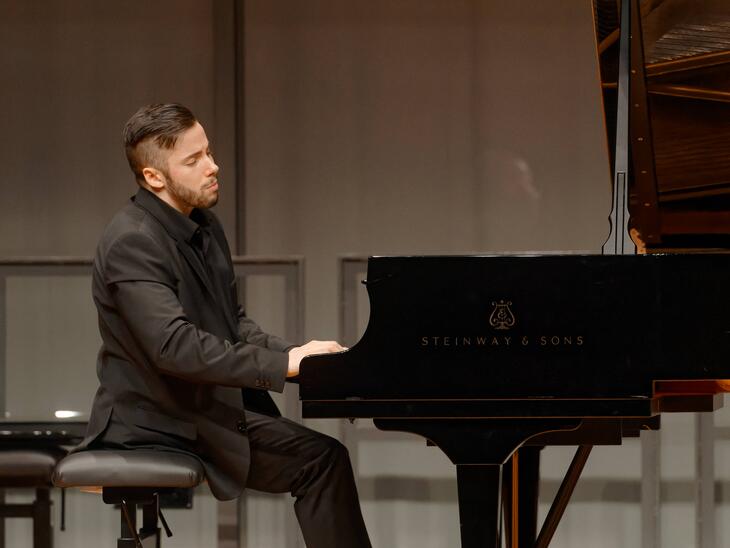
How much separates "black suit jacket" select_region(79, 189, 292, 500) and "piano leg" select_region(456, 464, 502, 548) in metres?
0.51

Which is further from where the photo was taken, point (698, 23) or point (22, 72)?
point (22, 72)

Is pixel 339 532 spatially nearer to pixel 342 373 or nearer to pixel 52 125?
pixel 342 373

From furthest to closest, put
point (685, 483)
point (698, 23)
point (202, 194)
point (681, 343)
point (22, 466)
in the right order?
point (685, 483), point (22, 466), point (202, 194), point (698, 23), point (681, 343)

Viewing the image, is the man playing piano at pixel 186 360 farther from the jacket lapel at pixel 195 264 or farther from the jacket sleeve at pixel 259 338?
the jacket sleeve at pixel 259 338

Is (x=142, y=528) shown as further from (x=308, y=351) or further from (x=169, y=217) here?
(x=169, y=217)

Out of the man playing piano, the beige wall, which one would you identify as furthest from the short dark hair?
the beige wall

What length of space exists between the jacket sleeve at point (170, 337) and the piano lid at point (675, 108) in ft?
2.82

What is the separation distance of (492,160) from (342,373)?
241 cm

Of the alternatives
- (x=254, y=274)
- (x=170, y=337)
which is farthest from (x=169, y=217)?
(x=254, y=274)

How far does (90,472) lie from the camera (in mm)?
2387

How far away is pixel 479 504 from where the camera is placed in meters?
2.05

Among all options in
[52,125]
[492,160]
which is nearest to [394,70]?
[492,160]

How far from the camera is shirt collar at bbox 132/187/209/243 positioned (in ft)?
8.46

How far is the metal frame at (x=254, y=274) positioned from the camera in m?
3.91
